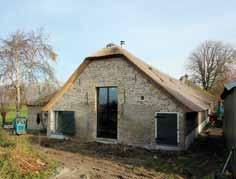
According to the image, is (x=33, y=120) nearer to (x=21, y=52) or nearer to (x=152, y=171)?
(x=21, y=52)

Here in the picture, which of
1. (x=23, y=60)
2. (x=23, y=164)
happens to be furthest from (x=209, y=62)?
(x=23, y=164)

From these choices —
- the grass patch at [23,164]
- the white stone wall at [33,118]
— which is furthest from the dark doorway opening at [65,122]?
the grass patch at [23,164]

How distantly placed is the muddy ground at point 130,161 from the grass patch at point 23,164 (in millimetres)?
504

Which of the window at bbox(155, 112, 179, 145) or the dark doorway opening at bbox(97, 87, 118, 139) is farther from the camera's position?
the dark doorway opening at bbox(97, 87, 118, 139)

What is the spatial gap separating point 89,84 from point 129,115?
3606 millimetres

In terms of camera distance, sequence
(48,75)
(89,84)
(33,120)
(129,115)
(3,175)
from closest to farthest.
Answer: (3,175)
(129,115)
(89,84)
(33,120)
(48,75)

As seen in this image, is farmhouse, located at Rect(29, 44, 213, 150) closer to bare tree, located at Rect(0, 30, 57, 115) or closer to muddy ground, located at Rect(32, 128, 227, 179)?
muddy ground, located at Rect(32, 128, 227, 179)

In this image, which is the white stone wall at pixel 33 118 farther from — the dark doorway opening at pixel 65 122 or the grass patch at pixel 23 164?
the grass patch at pixel 23 164

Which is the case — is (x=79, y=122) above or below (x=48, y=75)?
below

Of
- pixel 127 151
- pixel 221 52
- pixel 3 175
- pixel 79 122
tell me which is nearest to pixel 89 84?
pixel 79 122

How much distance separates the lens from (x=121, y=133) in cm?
1413

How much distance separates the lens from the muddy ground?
8.31 metres

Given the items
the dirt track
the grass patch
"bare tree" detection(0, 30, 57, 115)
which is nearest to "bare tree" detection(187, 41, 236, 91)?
"bare tree" detection(0, 30, 57, 115)

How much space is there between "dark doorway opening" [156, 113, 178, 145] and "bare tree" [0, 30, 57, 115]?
16528 mm
